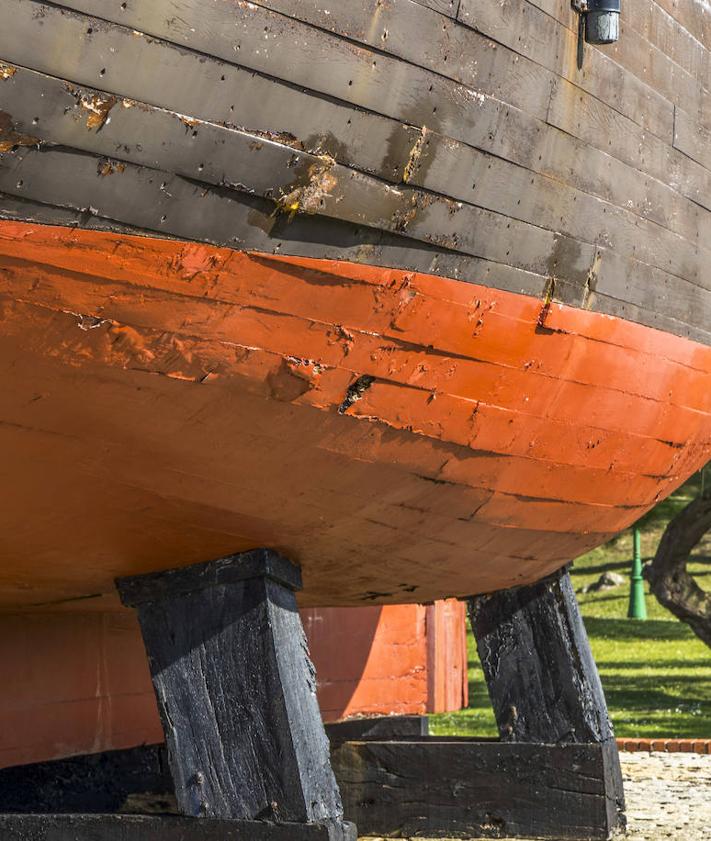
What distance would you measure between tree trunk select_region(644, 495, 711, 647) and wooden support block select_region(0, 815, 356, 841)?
773 cm

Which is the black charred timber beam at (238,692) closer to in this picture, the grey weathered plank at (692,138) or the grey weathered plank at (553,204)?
the grey weathered plank at (553,204)

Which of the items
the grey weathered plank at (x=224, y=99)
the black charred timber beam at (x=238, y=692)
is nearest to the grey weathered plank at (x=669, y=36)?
the grey weathered plank at (x=224, y=99)

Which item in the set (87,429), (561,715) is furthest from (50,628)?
(87,429)

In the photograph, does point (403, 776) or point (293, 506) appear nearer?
A: point (293, 506)

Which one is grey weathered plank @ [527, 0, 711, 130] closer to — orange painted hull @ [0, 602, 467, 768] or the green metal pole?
orange painted hull @ [0, 602, 467, 768]

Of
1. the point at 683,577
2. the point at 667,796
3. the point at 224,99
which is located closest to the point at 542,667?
the point at 667,796

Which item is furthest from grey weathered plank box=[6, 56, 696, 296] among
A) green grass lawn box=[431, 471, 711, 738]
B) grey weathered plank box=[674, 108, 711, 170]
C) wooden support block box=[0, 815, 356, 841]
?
green grass lawn box=[431, 471, 711, 738]

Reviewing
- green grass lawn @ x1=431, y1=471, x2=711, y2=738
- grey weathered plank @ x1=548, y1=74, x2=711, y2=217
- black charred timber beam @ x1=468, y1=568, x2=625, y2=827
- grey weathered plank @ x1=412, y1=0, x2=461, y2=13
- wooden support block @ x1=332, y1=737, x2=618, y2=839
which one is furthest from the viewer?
green grass lawn @ x1=431, y1=471, x2=711, y2=738

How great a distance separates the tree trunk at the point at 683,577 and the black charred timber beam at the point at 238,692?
25.0ft

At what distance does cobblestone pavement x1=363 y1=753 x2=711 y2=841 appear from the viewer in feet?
15.8

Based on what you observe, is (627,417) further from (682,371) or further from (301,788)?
(301,788)

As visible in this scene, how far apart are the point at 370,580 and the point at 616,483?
82cm

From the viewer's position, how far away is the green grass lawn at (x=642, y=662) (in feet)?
32.4

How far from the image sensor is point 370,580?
409 cm
